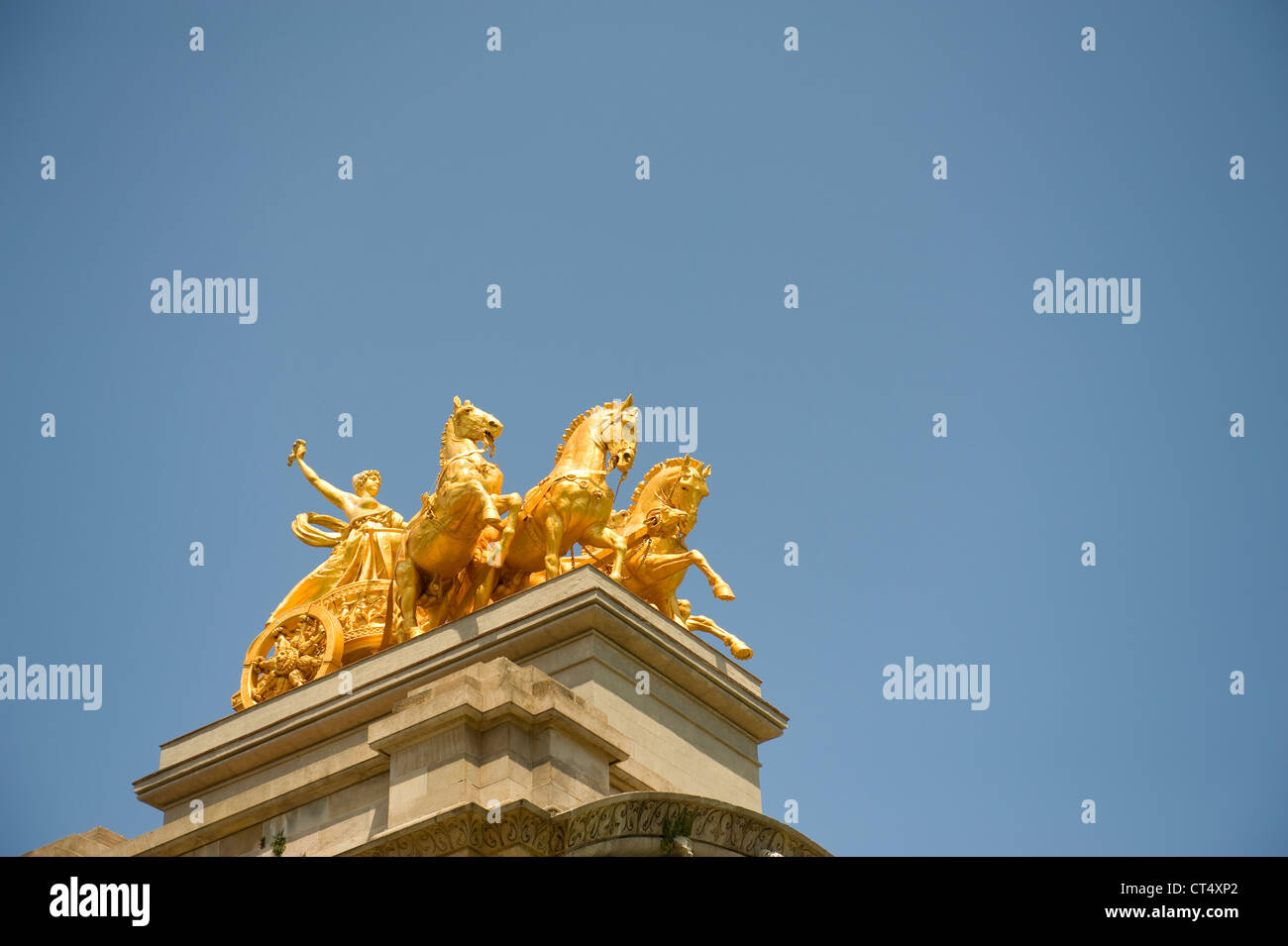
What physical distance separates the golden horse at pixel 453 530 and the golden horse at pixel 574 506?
0.26 m

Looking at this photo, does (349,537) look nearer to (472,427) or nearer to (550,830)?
(472,427)

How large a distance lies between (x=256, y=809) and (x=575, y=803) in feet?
16.2

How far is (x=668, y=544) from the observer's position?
25766mm

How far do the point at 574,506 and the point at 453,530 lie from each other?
165cm

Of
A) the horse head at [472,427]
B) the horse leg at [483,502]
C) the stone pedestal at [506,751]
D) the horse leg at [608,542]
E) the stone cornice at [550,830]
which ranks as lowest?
the stone cornice at [550,830]

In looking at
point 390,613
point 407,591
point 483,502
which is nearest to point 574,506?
point 483,502

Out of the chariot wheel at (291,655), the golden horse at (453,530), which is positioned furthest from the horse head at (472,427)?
the chariot wheel at (291,655)

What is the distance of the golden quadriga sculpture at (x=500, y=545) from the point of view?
24.8 metres

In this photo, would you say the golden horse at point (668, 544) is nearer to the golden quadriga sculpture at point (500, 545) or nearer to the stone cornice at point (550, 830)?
the golden quadriga sculpture at point (500, 545)

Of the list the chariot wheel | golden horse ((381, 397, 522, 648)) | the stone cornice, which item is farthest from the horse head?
the stone cornice
